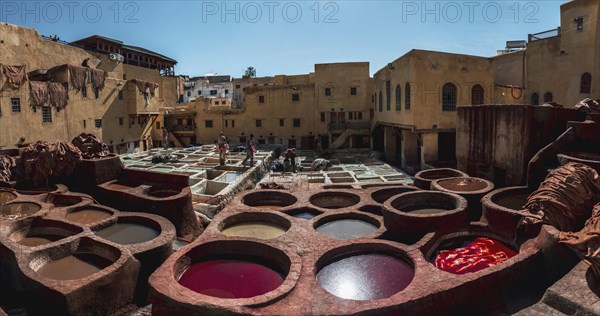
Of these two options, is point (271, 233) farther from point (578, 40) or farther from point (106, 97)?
point (106, 97)

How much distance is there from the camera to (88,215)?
13.1 m

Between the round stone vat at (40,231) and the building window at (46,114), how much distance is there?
1901 cm

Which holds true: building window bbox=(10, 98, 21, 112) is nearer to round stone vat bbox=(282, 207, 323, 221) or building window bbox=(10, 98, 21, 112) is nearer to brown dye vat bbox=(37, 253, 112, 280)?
brown dye vat bbox=(37, 253, 112, 280)

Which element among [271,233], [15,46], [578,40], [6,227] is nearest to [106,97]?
[15,46]

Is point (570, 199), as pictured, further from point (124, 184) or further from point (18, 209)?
point (18, 209)

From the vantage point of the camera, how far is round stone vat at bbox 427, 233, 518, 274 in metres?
8.66

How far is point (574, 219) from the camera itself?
7980mm


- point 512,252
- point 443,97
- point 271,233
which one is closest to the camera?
point 512,252

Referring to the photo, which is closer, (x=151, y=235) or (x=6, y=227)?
(x=6, y=227)

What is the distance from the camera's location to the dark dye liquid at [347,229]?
36.4 ft

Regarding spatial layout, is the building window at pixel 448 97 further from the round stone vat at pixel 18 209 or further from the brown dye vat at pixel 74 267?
the round stone vat at pixel 18 209

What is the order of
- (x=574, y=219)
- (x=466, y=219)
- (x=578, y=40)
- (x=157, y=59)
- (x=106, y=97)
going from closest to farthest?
(x=574, y=219), (x=466, y=219), (x=578, y=40), (x=106, y=97), (x=157, y=59)

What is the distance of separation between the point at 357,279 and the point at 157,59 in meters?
47.7

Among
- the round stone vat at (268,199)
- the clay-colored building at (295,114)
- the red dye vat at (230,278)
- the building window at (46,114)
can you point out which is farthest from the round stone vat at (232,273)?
the clay-colored building at (295,114)
